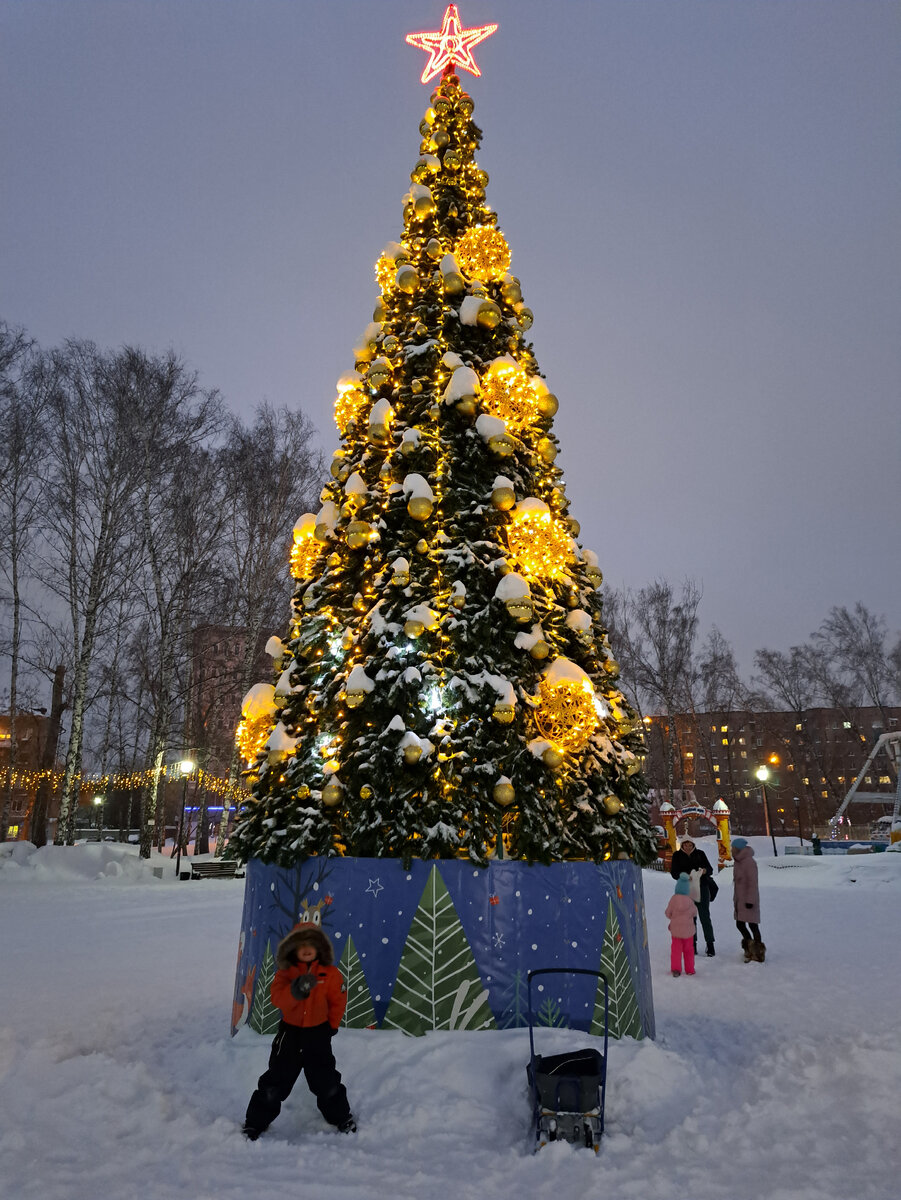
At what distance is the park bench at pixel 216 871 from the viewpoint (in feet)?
69.6

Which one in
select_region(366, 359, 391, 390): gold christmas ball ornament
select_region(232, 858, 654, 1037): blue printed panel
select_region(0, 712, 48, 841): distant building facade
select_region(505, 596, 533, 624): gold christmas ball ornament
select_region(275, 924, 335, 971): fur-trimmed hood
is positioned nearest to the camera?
select_region(275, 924, 335, 971): fur-trimmed hood

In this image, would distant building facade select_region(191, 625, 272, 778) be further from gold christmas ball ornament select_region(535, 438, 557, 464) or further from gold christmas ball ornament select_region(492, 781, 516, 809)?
gold christmas ball ornament select_region(492, 781, 516, 809)

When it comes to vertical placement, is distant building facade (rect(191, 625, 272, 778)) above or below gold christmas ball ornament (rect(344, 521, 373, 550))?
above

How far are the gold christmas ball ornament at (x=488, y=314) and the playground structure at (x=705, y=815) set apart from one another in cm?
1972

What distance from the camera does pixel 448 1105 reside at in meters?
4.15

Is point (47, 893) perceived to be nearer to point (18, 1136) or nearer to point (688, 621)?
point (18, 1136)

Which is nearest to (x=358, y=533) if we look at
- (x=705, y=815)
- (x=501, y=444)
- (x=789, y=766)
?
(x=501, y=444)

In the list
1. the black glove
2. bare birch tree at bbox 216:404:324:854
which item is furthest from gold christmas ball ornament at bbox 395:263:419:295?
bare birch tree at bbox 216:404:324:854

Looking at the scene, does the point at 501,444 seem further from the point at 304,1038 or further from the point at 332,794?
the point at 304,1038

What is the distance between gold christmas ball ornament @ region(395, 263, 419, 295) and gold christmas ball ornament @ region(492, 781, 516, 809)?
5.05 metres

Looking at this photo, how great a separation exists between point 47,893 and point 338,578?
45.1 ft

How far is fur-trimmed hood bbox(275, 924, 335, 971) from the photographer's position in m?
4.25

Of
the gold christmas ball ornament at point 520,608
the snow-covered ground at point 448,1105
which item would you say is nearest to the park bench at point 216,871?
the snow-covered ground at point 448,1105

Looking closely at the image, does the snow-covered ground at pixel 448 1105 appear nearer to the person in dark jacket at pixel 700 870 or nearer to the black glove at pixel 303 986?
the black glove at pixel 303 986
